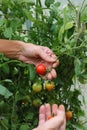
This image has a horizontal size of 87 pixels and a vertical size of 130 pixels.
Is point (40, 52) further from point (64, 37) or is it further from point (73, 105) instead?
point (73, 105)

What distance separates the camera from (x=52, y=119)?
116 cm

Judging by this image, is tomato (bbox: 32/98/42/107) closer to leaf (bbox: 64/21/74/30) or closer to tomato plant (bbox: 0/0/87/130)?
tomato plant (bbox: 0/0/87/130)

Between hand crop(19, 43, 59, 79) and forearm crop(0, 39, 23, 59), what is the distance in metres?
0.01

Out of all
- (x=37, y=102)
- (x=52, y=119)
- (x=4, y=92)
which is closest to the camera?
(x=52, y=119)

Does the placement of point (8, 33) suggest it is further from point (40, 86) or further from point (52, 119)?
point (52, 119)

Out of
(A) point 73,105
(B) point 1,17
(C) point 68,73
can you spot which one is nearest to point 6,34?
(B) point 1,17

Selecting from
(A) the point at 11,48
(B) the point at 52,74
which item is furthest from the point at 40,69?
(A) the point at 11,48

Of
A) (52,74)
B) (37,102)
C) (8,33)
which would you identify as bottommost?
(37,102)

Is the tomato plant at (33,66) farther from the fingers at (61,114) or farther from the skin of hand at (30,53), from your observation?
the fingers at (61,114)

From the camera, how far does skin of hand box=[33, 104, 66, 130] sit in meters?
1.14

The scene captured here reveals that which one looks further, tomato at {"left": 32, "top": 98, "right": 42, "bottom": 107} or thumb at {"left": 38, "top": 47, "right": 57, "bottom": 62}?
tomato at {"left": 32, "top": 98, "right": 42, "bottom": 107}

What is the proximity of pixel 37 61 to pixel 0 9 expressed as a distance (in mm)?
232

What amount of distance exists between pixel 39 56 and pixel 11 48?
10 cm

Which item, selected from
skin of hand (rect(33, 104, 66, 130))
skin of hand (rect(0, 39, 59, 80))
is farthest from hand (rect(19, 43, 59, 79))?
skin of hand (rect(33, 104, 66, 130))
